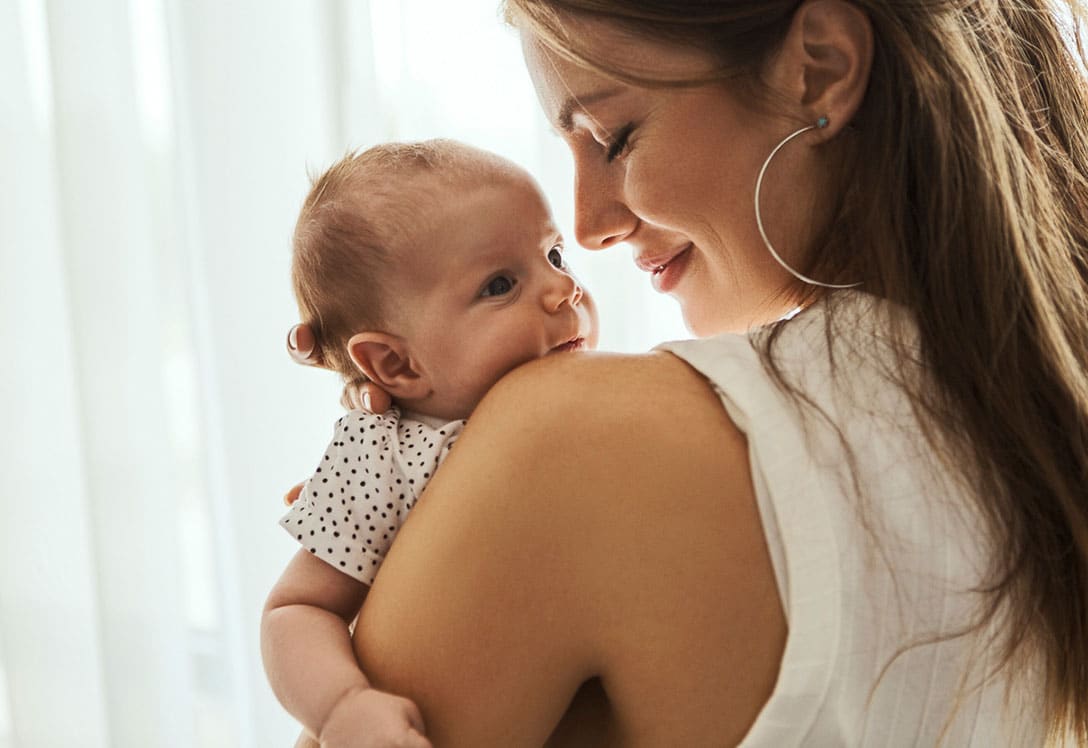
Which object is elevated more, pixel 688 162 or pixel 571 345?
pixel 688 162

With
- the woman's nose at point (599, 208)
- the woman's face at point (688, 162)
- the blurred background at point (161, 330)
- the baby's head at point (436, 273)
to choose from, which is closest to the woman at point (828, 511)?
the woman's face at point (688, 162)

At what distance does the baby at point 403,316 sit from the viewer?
1.07 meters

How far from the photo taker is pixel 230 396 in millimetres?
2201

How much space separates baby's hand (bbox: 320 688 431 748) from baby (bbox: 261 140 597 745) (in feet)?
0.42

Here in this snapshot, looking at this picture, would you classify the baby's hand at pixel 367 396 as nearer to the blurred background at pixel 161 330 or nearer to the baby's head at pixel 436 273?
the baby's head at pixel 436 273

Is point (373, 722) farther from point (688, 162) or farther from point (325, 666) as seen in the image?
point (688, 162)

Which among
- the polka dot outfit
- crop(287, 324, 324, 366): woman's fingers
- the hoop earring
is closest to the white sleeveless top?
the hoop earring

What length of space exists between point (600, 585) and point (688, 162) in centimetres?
46

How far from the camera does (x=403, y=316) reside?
1167mm

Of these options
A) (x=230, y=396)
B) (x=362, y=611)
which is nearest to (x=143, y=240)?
(x=230, y=396)

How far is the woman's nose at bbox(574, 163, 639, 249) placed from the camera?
50.6 inches

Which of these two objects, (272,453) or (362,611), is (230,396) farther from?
(362,611)

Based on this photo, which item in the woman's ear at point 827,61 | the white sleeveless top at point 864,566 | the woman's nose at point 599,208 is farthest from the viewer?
the woman's nose at point 599,208

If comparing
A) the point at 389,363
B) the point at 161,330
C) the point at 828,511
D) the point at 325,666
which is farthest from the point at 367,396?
the point at 161,330
